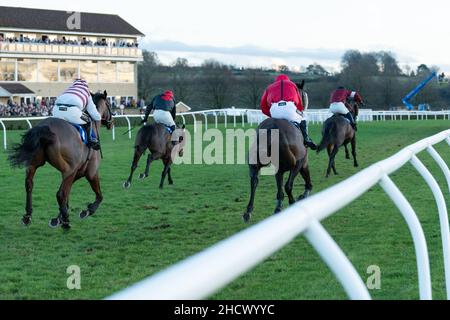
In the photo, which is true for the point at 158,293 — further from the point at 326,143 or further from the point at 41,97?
the point at 41,97

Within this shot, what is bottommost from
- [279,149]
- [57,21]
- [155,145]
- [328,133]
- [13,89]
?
[155,145]

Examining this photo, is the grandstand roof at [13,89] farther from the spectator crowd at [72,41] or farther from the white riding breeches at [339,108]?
the white riding breeches at [339,108]

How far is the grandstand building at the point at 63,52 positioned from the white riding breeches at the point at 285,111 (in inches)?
1539

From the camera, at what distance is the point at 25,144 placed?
6594 millimetres

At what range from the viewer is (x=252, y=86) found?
58.1 metres

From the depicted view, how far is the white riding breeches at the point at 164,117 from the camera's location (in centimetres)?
1154

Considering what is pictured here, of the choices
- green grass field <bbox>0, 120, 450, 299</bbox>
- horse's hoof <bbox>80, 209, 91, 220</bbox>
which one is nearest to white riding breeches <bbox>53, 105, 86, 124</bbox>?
horse's hoof <bbox>80, 209, 91, 220</bbox>

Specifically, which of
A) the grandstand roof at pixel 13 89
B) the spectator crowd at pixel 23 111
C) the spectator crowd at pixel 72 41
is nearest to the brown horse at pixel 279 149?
the spectator crowd at pixel 23 111

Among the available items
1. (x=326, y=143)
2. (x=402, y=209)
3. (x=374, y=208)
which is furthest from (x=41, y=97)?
(x=402, y=209)

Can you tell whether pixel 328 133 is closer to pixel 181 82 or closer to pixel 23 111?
pixel 23 111

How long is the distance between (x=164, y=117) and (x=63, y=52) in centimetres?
3907

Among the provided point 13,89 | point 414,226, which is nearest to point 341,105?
point 414,226

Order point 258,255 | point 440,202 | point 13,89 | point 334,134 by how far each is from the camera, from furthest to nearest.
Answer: point 13,89 < point 334,134 < point 440,202 < point 258,255

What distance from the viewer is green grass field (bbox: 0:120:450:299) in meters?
4.55
